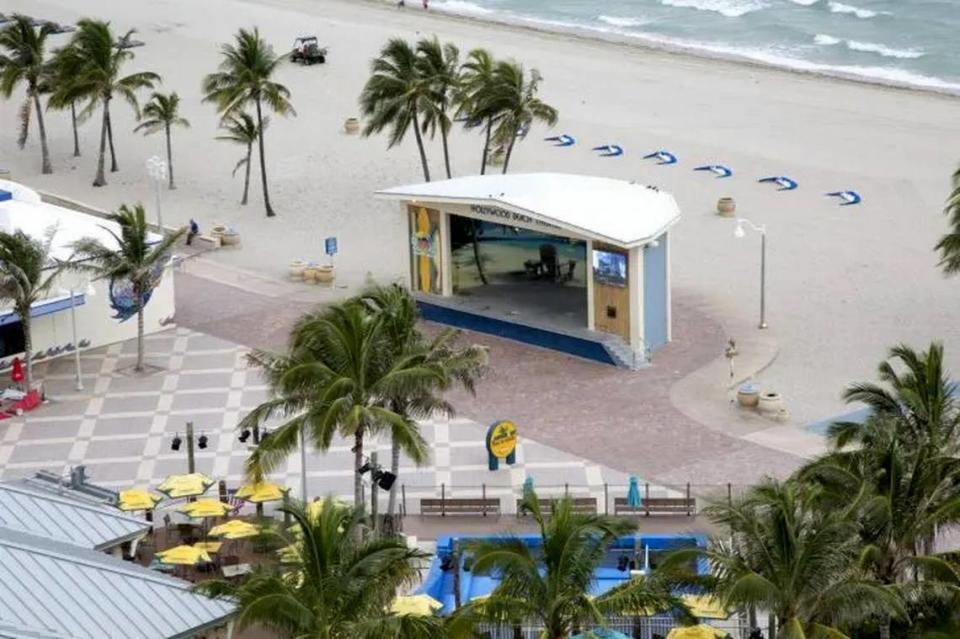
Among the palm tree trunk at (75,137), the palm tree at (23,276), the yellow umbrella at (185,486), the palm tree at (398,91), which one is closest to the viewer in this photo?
the yellow umbrella at (185,486)

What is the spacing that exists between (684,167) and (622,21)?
39199 mm

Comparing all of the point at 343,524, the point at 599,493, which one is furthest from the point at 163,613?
the point at 599,493

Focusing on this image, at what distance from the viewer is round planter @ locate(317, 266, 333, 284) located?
53812 mm

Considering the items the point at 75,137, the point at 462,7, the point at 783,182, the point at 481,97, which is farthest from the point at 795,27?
the point at 481,97

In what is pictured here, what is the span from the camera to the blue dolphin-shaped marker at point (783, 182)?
62656mm

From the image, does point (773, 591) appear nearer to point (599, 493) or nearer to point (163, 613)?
point (163, 613)

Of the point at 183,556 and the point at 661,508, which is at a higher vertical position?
the point at 183,556

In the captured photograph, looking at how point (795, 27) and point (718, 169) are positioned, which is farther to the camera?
point (795, 27)

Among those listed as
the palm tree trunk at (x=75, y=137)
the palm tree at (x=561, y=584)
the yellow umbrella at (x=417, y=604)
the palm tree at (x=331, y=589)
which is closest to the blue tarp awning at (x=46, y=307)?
the yellow umbrella at (x=417, y=604)

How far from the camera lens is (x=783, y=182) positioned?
6300cm

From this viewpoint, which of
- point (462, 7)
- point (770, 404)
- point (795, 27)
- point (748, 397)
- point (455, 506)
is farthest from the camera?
point (462, 7)

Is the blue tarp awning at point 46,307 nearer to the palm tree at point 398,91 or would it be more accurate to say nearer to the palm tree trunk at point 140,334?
the palm tree trunk at point 140,334

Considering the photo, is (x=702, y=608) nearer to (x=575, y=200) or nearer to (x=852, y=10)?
(x=575, y=200)

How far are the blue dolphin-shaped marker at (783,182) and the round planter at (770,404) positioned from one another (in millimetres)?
20313
